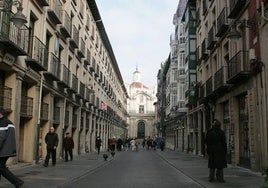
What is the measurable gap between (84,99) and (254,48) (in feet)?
61.5

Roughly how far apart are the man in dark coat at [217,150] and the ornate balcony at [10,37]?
7832mm

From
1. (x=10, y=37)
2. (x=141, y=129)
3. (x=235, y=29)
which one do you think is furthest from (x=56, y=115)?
(x=141, y=129)

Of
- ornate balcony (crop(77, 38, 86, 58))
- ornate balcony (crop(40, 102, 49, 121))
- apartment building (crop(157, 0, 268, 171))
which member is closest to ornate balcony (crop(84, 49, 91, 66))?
ornate balcony (crop(77, 38, 86, 58))

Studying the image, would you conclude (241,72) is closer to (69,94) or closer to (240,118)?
(240,118)

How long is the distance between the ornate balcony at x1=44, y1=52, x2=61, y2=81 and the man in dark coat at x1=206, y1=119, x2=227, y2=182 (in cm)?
1075

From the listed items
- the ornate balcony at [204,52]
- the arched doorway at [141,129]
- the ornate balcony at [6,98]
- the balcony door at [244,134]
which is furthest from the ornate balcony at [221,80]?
the arched doorway at [141,129]

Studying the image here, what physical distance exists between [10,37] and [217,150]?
347 inches

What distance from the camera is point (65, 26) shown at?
953 inches

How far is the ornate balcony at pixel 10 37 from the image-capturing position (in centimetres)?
1365

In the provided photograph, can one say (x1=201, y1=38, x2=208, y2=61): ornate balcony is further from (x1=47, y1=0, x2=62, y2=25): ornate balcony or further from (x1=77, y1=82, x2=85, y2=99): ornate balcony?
(x1=47, y1=0, x2=62, y2=25): ornate balcony

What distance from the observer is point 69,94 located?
2702 cm

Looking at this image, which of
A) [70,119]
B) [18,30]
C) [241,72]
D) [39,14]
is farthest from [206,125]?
[18,30]

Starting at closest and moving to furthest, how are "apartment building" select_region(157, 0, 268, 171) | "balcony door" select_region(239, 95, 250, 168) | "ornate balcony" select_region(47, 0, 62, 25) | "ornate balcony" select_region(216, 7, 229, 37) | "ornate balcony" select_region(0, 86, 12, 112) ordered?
"ornate balcony" select_region(0, 86, 12, 112) → "apartment building" select_region(157, 0, 268, 171) → "balcony door" select_region(239, 95, 250, 168) → "ornate balcony" select_region(47, 0, 62, 25) → "ornate balcony" select_region(216, 7, 229, 37)

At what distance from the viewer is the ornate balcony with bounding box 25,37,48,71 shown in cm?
1742
